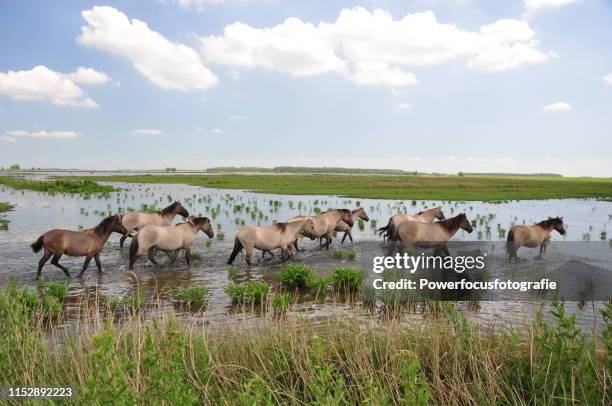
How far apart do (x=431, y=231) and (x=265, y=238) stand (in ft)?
17.0

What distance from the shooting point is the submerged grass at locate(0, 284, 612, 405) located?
4.05 metres

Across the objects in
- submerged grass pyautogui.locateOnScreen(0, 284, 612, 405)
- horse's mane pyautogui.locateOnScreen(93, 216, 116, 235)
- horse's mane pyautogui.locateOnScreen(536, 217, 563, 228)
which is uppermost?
horse's mane pyautogui.locateOnScreen(536, 217, 563, 228)

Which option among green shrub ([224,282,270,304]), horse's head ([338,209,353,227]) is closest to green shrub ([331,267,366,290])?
green shrub ([224,282,270,304])

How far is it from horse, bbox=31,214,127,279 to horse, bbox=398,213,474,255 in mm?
9013

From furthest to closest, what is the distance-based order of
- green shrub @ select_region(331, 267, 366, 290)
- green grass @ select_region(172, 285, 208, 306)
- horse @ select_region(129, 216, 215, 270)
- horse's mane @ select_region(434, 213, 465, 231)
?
horse's mane @ select_region(434, 213, 465, 231), horse @ select_region(129, 216, 215, 270), green shrub @ select_region(331, 267, 366, 290), green grass @ select_region(172, 285, 208, 306)

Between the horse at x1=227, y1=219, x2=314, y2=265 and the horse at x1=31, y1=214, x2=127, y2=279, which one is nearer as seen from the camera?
the horse at x1=31, y1=214, x2=127, y2=279

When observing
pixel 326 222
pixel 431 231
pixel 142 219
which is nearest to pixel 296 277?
pixel 431 231

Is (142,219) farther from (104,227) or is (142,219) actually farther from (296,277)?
(296,277)

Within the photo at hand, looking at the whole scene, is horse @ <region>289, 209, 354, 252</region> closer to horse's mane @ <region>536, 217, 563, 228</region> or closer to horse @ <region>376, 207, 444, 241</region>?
horse @ <region>376, 207, 444, 241</region>

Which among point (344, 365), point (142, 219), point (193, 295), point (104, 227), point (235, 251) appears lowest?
point (193, 295)

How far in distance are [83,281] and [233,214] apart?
15.6 meters

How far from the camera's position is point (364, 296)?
383 inches

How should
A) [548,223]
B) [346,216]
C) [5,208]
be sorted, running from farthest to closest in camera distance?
[5,208]
[346,216]
[548,223]

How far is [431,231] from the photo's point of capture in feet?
44.9
